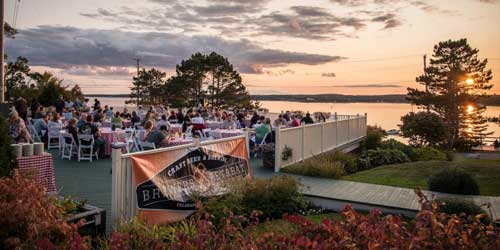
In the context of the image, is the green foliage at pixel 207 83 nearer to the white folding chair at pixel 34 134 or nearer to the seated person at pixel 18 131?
the white folding chair at pixel 34 134

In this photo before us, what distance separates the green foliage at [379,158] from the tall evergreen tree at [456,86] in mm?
32477

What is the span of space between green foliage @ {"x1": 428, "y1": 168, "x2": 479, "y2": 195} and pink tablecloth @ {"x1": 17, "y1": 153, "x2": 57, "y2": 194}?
26.8 ft

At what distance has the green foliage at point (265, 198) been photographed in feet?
23.3

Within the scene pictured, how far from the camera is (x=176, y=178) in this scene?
7.01 metres

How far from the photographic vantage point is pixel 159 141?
10773 millimetres

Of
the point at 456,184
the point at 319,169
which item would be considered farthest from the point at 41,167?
the point at 456,184

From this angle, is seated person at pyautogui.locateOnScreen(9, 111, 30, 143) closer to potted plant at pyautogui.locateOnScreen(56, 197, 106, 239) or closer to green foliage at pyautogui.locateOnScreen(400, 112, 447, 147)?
potted plant at pyautogui.locateOnScreen(56, 197, 106, 239)

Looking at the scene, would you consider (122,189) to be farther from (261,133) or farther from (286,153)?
(261,133)

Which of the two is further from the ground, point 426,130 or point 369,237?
point 369,237

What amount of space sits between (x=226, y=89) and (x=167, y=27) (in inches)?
927

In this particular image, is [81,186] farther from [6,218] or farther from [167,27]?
[167,27]

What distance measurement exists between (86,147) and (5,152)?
21.3ft

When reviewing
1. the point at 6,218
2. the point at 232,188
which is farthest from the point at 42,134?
the point at 6,218

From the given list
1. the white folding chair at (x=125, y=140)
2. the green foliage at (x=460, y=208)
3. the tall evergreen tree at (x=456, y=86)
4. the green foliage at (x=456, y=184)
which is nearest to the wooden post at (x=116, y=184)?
the green foliage at (x=460, y=208)
